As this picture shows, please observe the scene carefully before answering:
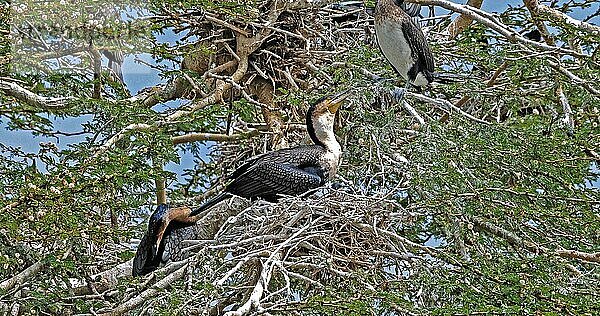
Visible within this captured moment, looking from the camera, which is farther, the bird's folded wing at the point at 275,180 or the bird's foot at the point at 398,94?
the bird's folded wing at the point at 275,180

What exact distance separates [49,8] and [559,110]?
1.84m

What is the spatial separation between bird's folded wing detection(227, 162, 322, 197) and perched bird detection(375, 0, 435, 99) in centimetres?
39

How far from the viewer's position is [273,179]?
2119 millimetres

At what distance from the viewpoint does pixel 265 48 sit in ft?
9.89

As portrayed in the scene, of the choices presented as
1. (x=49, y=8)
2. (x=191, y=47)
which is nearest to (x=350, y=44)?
(x=191, y=47)

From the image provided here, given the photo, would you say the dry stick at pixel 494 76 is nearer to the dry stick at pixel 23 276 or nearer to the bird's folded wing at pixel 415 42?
the bird's folded wing at pixel 415 42

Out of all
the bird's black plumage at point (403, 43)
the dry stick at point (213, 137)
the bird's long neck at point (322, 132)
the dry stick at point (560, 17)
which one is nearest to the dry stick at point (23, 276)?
the bird's long neck at point (322, 132)

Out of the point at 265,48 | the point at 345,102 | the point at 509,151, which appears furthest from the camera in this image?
the point at 265,48

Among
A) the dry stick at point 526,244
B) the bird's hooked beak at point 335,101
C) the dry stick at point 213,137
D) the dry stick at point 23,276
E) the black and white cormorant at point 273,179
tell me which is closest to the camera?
the dry stick at point 526,244

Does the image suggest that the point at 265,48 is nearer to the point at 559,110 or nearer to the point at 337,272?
the point at 559,110

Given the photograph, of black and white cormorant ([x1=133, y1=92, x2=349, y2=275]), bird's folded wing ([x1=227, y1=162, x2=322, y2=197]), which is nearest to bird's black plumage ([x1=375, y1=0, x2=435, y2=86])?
black and white cormorant ([x1=133, y1=92, x2=349, y2=275])

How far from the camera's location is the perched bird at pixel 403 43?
1.97 metres

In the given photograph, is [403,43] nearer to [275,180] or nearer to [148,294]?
[275,180]

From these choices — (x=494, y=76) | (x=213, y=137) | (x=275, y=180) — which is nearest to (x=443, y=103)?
(x=494, y=76)
